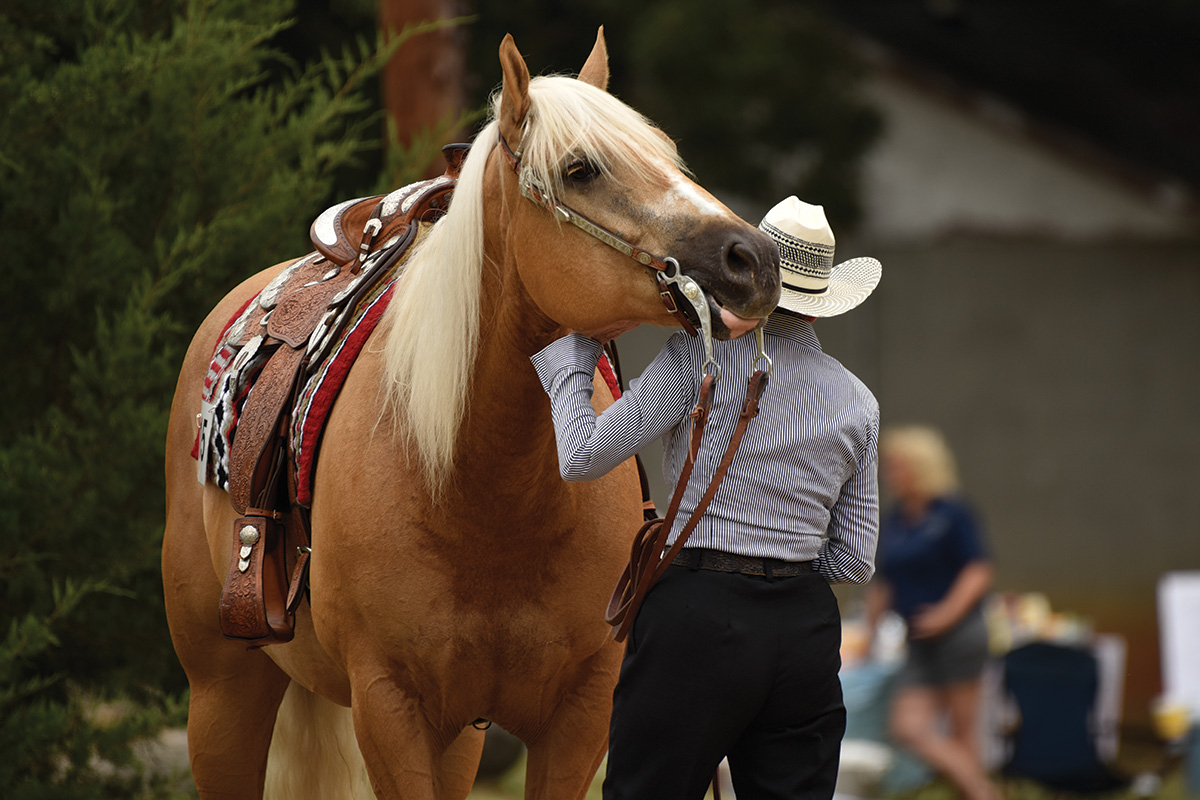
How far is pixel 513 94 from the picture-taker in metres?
2.24

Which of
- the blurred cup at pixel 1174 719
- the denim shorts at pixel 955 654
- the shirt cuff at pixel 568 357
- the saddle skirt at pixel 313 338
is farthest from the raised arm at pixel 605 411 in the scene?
the blurred cup at pixel 1174 719

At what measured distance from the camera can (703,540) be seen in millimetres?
2277

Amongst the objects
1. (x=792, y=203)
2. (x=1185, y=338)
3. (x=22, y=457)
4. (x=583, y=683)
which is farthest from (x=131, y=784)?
(x=1185, y=338)

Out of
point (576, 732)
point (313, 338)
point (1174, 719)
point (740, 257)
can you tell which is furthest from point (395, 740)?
point (1174, 719)

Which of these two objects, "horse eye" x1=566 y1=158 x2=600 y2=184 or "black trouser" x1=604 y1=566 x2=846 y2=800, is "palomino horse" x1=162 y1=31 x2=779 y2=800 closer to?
"horse eye" x1=566 y1=158 x2=600 y2=184

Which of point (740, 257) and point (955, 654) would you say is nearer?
point (740, 257)

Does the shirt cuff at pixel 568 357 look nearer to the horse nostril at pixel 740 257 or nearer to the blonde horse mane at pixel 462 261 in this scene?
the blonde horse mane at pixel 462 261

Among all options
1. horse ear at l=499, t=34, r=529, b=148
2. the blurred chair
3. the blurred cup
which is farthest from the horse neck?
the blurred cup

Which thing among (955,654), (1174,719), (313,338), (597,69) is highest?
(597,69)

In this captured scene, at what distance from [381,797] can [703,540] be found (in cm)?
89

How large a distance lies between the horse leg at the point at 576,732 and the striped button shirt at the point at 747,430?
49 cm

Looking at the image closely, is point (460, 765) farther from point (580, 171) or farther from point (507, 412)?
point (580, 171)

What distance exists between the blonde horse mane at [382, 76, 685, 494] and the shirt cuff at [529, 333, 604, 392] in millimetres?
202

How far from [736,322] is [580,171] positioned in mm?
388
